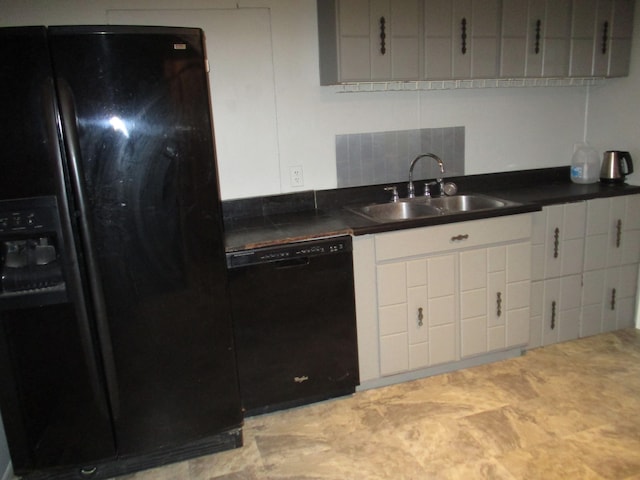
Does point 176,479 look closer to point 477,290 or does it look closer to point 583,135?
point 477,290

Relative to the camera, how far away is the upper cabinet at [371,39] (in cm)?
239

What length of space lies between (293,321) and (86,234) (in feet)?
3.15

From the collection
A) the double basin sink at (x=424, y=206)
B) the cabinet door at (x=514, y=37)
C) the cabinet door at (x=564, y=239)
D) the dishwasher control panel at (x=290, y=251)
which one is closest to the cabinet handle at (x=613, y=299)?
the cabinet door at (x=564, y=239)

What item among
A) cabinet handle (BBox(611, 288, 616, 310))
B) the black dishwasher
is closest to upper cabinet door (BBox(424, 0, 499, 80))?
the black dishwasher

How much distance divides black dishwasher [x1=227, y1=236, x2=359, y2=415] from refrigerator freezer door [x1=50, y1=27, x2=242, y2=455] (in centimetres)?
15

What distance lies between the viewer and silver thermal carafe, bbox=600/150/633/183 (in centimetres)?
294

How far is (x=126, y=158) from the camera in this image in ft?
5.81

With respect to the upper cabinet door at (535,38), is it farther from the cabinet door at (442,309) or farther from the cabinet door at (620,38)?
the cabinet door at (442,309)

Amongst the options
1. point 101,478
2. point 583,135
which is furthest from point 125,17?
point 583,135

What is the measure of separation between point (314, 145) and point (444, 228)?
0.88 meters

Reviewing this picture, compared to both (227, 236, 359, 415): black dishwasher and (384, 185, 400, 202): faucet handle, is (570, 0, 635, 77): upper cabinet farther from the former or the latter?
(227, 236, 359, 415): black dishwasher

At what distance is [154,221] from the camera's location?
1844 millimetres

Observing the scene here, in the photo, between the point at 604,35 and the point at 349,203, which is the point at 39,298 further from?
the point at 604,35

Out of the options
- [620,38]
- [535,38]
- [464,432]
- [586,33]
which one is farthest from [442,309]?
[620,38]
